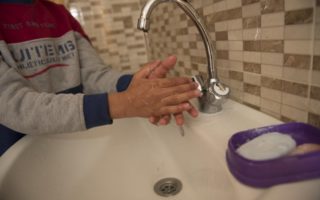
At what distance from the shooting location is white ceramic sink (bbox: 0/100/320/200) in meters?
0.43

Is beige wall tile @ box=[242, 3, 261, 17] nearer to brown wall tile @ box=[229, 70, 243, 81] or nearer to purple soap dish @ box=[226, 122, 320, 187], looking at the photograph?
brown wall tile @ box=[229, 70, 243, 81]

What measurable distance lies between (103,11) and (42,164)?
0.77 metres

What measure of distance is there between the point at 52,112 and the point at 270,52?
0.40 m

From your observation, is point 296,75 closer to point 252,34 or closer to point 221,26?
point 252,34

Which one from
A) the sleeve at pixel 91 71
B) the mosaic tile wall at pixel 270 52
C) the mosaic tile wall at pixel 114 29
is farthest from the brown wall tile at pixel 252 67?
the mosaic tile wall at pixel 114 29

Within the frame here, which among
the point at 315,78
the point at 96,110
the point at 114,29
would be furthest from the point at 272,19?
the point at 114,29

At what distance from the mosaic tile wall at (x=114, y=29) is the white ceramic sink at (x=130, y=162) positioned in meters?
0.51

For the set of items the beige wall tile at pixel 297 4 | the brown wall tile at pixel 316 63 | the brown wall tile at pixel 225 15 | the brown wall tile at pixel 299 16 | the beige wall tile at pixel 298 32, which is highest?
the brown wall tile at pixel 225 15

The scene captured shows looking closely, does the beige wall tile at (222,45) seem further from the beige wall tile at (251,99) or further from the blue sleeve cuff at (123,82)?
the blue sleeve cuff at (123,82)

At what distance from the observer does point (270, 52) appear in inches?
17.1

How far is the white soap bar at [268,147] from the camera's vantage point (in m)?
0.30

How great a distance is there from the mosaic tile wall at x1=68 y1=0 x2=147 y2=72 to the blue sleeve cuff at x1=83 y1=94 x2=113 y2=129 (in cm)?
74

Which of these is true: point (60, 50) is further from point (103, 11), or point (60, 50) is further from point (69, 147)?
point (103, 11)

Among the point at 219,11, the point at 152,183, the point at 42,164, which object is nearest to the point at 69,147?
the point at 42,164
